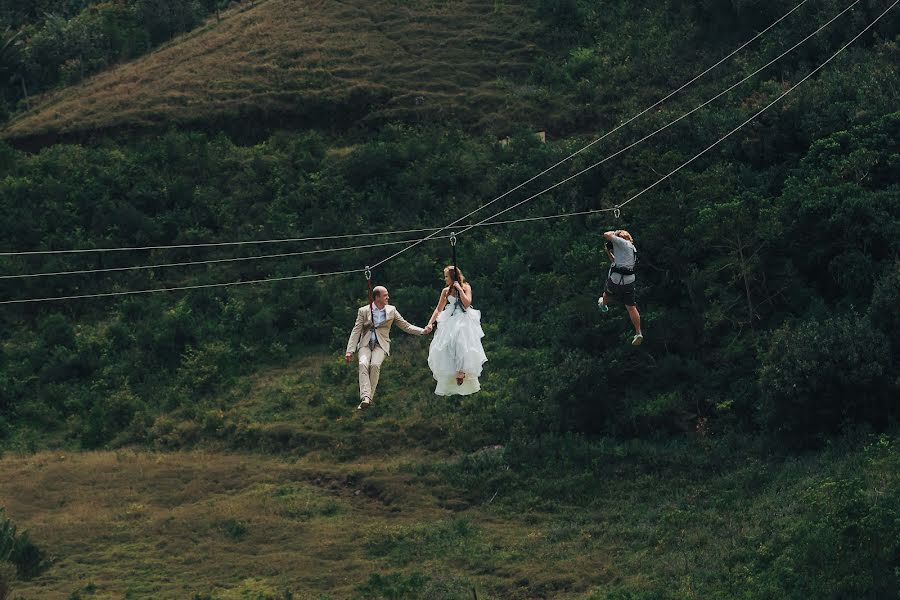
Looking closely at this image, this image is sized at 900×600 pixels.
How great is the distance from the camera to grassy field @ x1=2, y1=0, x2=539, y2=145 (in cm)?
6169

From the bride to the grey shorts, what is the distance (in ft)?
9.82

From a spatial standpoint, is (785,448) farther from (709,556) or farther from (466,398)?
(466,398)

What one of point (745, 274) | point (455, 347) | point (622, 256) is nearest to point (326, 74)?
point (745, 274)

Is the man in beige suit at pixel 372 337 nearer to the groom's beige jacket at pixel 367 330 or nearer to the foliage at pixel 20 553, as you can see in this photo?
the groom's beige jacket at pixel 367 330

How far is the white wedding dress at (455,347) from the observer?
2500cm

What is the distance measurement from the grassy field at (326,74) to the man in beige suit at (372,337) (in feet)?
111

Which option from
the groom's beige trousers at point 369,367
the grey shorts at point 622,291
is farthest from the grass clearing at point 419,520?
the groom's beige trousers at point 369,367

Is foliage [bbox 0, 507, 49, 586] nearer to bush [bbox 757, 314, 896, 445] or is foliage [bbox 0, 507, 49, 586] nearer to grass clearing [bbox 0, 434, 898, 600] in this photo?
grass clearing [bbox 0, 434, 898, 600]

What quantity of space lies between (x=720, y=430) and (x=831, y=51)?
17.0 meters

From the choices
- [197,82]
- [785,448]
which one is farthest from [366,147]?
[785,448]

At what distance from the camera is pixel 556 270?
156 ft

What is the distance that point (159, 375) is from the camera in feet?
163

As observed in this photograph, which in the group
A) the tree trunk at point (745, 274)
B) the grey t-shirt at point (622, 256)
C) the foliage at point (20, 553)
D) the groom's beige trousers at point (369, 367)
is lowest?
the foliage at point (20, 553)

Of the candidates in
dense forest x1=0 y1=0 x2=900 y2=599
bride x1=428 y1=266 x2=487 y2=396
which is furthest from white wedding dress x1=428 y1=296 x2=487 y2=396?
dense forest x1=0 y1=0 x2=900 y2=599
